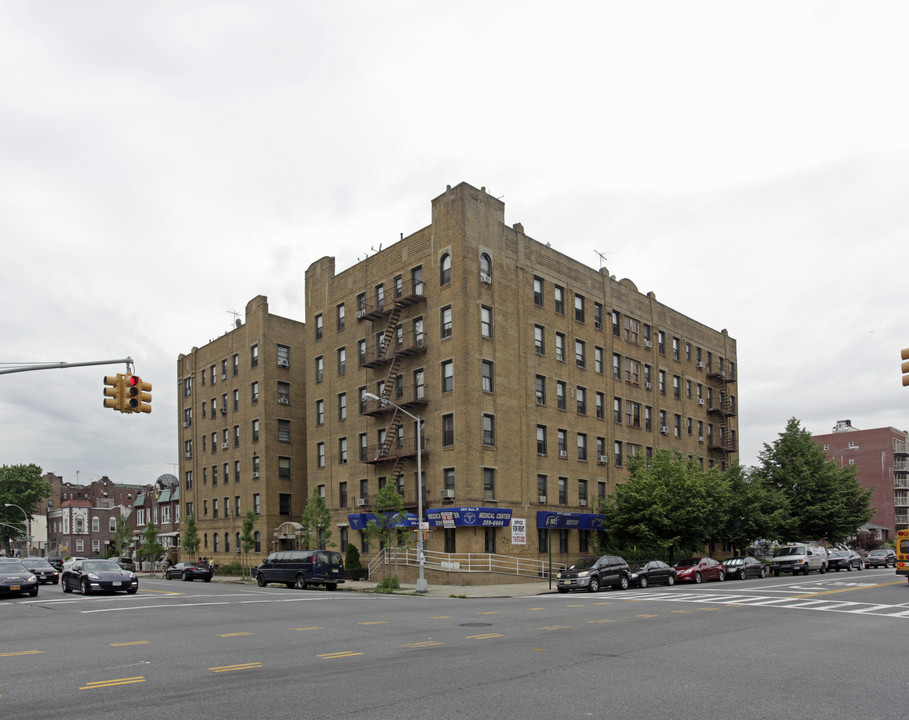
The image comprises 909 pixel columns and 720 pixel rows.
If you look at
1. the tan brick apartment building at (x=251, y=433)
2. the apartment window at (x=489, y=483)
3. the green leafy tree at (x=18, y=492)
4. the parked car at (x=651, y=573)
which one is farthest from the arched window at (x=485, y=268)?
the green leafy tree at (x=18, y=492)

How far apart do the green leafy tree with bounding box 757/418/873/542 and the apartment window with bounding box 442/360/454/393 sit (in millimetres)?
31058

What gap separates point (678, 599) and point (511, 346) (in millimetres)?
20498

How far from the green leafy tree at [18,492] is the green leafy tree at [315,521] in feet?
225

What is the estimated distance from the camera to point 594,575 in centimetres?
3322

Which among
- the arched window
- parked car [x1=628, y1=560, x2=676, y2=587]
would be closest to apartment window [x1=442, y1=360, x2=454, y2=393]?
the arched window

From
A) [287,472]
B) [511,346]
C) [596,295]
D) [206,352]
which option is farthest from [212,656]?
[206,352]

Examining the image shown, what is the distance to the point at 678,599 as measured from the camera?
26172 millimetres

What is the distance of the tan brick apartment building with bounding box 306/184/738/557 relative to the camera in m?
41.6

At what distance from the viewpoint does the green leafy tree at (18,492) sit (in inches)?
3912

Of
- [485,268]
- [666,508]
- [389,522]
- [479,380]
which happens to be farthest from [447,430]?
[666,508]

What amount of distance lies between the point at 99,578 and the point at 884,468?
108193 millimetres

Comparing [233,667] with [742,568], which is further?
[742,568]

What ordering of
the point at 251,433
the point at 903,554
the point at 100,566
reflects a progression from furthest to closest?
1. the point at 251,433
2. the point at 903,554
3. the point at 100,566

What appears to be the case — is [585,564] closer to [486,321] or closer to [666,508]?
[666,508]
